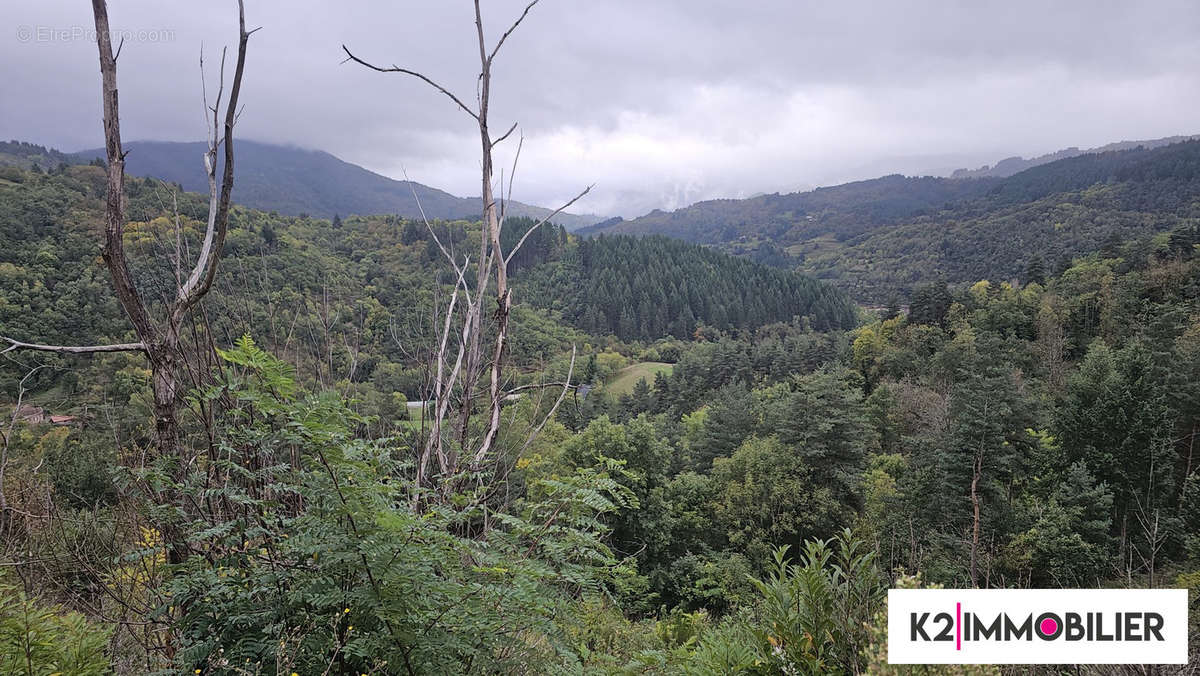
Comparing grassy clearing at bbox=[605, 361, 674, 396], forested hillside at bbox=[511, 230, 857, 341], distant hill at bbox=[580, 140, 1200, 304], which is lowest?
grassy clearing at bbox=[605, 361, 674, 396]

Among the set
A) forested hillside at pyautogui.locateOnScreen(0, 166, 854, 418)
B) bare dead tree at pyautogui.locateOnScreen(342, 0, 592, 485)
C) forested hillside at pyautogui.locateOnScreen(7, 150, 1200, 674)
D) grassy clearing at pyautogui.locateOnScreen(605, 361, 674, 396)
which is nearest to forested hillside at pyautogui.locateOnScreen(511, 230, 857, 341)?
forested hillside at pyautogui.locateOnScreen(0, 166, 854, 418)

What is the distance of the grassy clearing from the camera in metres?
56.9

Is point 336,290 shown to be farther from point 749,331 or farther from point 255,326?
point 749,331

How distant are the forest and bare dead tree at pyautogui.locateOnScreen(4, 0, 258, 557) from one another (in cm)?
1

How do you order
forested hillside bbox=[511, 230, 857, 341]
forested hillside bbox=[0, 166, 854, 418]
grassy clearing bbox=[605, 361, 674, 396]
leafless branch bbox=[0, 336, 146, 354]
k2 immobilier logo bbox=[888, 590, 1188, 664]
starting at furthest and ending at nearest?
1. forested hillside bbox=[511, 230, 857, 341]
2. grassy clearing bbox=[605, 361, 674, 396]
3. forested hillside bbox=[0, 166, 854, 418]
4. k2 immobilier logo bbox=[888, 590, 1188, 664]
5. leafless branch bbox=[0, 336, 146, 354]

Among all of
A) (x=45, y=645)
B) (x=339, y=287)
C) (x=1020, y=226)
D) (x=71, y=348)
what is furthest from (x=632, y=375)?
(x=1020, y=226)

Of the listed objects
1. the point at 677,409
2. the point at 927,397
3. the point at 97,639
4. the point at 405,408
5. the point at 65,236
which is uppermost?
the point at 65,236

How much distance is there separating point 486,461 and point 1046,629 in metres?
2.81

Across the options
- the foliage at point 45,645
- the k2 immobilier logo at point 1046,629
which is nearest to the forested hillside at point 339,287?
the foliage at point 45,645

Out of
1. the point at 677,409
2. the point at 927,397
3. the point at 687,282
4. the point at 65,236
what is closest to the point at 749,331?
the point at 687,282

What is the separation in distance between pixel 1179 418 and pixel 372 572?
956 inches

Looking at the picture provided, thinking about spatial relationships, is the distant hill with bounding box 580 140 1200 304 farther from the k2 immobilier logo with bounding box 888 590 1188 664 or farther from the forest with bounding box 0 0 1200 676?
the k2 immobilier logo with bounding box 888 590 1188 664

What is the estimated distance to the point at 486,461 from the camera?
273 centimetres

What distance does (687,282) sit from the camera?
3647 inches
